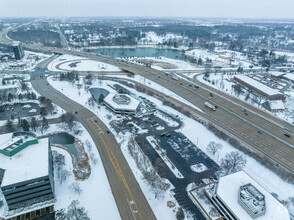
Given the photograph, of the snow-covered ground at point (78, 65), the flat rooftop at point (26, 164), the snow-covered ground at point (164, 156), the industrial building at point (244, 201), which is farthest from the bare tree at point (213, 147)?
the snow-covered ground at point (78, 65)

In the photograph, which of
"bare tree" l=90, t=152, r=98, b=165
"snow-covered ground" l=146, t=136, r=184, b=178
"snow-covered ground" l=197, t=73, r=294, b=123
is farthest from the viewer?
"snow-covered ground" l=197, t=73, r=294, b=123

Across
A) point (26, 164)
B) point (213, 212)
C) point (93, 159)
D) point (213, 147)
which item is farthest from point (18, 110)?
point (213, 212)

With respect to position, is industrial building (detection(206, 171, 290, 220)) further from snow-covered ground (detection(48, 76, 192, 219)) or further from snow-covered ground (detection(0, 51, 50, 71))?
snow-covered ground (detection(0, 51, 50, 71))

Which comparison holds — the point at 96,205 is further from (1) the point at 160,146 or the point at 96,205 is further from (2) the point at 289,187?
(2) the point at 289,187

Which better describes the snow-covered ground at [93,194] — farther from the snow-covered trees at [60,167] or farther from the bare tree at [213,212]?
the bare tree at [213,212]

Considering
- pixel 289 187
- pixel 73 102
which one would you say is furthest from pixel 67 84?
pixel 289 187

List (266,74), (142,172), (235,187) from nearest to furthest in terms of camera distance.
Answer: (235,187) → (142,172) → (266,74)

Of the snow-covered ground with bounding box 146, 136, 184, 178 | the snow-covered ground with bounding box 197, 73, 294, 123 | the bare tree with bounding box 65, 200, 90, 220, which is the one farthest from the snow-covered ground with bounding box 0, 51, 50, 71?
the snow-covered ground with bounding box 197, 73, 294, 123
